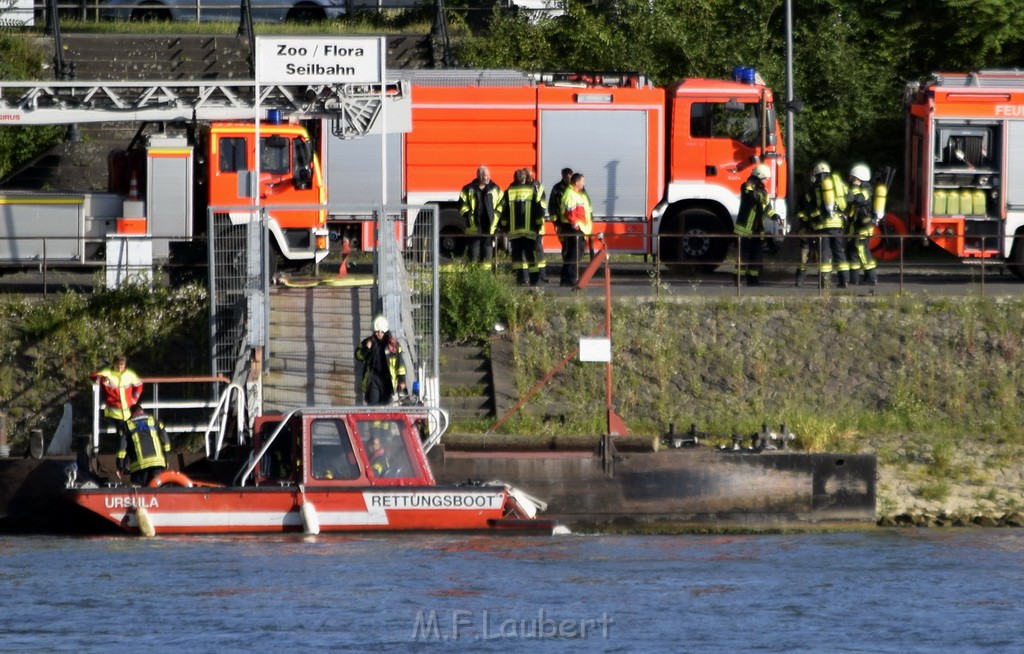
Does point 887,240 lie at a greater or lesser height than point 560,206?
lesser

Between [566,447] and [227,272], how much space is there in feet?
15.7

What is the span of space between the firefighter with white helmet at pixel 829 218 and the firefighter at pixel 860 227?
12 cm

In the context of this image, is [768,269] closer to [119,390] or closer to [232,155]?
[232,155]

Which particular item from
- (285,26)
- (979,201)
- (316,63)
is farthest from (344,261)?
(285,26)

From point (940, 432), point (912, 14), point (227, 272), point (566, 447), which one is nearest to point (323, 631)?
point (566, 447)

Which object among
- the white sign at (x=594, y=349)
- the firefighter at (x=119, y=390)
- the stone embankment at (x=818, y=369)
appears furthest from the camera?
the stone embankment at (x=818, y=369)

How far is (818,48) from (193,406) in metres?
16.2

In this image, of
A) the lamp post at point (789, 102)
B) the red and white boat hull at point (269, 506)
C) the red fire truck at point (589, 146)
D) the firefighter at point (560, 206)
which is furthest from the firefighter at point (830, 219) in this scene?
the red and white boat hull at point (269, 506)

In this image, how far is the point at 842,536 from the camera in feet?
74.2

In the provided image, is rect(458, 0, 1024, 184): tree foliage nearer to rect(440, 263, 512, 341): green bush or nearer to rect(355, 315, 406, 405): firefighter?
rect(440, 263, 512, 341): green bush

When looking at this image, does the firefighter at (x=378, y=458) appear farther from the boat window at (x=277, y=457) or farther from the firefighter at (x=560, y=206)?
the firefighter at (x=560, y=206)

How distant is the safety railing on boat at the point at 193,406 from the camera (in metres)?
22.9

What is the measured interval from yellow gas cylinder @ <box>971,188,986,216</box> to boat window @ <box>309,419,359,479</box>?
12.3 meters

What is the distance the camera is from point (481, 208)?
27.5 m
